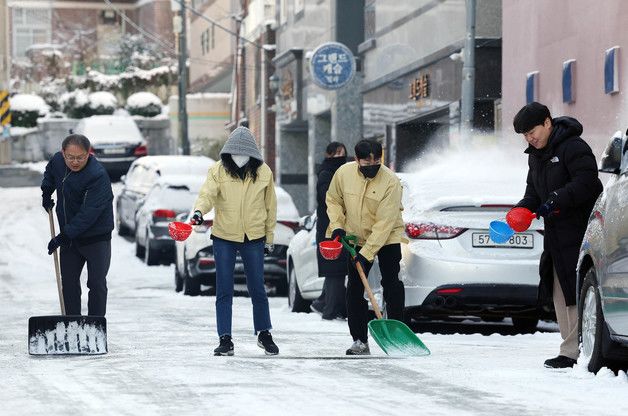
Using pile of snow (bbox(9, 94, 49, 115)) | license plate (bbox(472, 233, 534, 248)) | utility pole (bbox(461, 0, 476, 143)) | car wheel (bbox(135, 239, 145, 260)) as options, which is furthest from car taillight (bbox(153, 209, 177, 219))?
pile of snow (bbox(9, 94, 49, 115))

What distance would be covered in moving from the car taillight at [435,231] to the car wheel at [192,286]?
7.99 m

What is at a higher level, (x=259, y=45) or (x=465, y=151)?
(x=259, y=45)

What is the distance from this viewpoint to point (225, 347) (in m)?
12.9

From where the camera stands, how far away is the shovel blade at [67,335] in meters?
13.1

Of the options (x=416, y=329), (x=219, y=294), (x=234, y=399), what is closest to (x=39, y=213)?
(x=416, y=329)

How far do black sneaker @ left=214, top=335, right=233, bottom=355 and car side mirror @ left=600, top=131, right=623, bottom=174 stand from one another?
316 cm

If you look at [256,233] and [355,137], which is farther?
[355,137]

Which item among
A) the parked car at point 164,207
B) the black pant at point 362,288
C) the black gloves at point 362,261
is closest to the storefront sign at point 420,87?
the parked car at point 164,207

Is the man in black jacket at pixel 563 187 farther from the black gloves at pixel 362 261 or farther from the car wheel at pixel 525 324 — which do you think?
the car wheel at pixel 525 324

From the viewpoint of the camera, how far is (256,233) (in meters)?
A: 13.3

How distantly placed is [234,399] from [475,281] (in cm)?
541

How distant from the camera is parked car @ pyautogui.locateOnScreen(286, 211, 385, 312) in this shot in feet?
61.2

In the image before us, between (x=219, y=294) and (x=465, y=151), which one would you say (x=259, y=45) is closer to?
(x=465, y=151)

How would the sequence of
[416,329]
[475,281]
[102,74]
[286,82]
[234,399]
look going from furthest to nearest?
[102,74], [286,82], [416,329], [475,281], [234,399]
